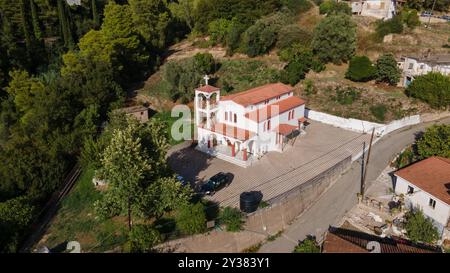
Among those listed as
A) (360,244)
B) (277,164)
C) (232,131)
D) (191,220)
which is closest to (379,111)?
(277,164)

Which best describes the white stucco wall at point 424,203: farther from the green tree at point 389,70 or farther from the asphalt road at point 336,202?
the green tree at point 389,70

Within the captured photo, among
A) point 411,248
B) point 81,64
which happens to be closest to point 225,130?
point 411,248

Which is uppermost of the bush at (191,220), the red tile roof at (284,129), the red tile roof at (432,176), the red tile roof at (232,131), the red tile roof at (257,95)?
the red tile roof at (257,95)

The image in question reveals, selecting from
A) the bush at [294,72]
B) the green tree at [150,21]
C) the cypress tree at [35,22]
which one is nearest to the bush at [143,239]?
the bush at [294,72]

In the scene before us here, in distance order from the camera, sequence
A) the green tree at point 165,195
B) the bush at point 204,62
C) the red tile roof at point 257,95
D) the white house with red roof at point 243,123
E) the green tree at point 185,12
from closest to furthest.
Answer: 1. the green tree at point 165,195
2. the white house with red roof at point 243,123
3. the red tile roof at point 257,95
4. the bush at point 204,62
5. the green tree at point 185,12

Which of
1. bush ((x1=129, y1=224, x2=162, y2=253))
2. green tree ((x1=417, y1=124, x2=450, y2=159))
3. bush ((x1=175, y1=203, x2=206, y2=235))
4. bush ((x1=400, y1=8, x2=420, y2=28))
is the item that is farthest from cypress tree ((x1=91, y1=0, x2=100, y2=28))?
green tree ((x1=417, y1=124, x2=450, y2=159))

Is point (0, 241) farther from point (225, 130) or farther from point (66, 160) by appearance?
point (225, 130)

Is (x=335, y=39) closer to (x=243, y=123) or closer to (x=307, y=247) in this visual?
(x=243, y=123)
